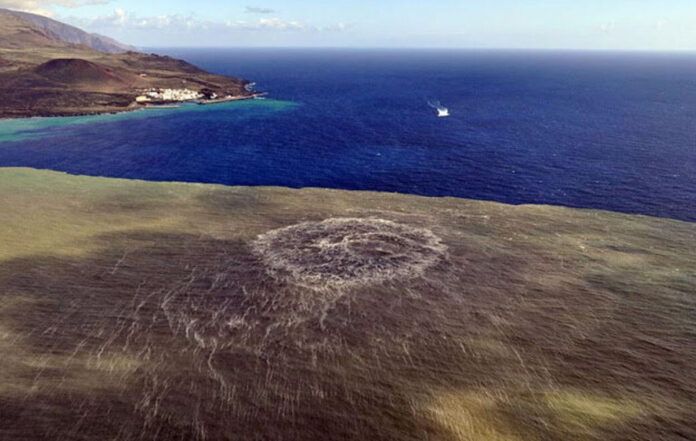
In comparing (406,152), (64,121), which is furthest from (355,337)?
(64,121)

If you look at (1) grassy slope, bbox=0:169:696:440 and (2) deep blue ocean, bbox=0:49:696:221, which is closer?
(1) grassy slope, bbox=0:169:696:440

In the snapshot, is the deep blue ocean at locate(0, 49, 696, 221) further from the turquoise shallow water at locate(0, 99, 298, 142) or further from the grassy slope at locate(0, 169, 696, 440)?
the grassy slope at locate(0, 169, 696, 440)

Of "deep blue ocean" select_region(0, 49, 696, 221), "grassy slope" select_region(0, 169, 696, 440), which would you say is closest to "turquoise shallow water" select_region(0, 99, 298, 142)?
"deep blue ocean" select_region(0, 49, 696, 221)

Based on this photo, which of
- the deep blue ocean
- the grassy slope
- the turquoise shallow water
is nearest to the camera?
the grassy slope

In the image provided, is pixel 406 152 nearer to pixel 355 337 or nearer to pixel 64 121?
pixel 355 337

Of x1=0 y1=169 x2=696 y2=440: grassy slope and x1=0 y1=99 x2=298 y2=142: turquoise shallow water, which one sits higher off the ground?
x1=0 y1=169 x2=696 y2=440: grassy slope

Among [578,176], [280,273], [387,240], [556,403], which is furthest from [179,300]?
[578,176]

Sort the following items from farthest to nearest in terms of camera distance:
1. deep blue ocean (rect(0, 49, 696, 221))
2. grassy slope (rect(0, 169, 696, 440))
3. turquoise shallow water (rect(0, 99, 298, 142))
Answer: turquoise shallow water (rect(0, 99, 298, 142)) → deep blue ocean (rect(0, 49, 696, 221)) → grassy slope (rect(0, 169, 696, 440))

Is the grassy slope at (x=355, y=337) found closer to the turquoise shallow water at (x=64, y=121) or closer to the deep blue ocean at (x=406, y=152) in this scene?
the deep blue ocean at (x=406, y=152)

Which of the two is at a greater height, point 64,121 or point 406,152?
point 64,121
